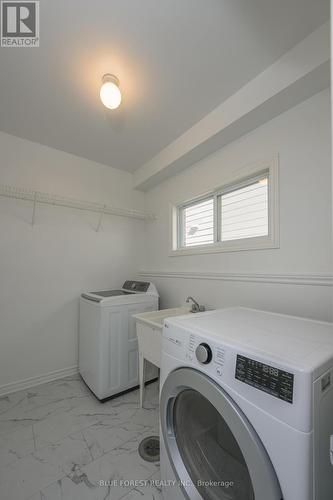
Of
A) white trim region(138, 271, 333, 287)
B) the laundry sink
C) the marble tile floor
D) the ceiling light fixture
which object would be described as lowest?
the marble tile floor

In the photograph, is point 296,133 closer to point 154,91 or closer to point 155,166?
point 154,91

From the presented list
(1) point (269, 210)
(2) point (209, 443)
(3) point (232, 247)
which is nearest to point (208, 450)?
(2) point (209, 443)

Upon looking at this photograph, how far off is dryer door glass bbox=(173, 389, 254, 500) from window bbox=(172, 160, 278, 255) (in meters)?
1.07

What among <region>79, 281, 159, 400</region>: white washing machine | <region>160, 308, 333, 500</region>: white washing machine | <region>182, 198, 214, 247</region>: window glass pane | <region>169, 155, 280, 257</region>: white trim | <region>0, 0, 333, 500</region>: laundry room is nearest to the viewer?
<region>160, 308, 333, 500</region>: white washing machine

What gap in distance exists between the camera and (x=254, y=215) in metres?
1.69

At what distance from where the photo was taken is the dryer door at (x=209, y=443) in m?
0.61

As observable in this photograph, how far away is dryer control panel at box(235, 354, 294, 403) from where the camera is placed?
57 cm

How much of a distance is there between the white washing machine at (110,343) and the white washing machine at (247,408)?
933 mm

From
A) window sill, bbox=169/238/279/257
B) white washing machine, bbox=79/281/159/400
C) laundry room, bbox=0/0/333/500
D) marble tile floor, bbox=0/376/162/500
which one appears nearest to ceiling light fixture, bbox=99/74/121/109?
laundry room, bbox=0/0/333/500

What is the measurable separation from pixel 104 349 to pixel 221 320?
1.17m

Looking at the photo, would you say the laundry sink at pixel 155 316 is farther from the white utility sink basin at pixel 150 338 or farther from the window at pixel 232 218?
the window at pixel 232 218

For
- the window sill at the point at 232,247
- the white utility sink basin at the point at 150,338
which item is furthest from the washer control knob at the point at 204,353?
the window sill at the point at 232,247

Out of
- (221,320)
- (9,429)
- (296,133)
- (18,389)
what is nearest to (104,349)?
(9,429)

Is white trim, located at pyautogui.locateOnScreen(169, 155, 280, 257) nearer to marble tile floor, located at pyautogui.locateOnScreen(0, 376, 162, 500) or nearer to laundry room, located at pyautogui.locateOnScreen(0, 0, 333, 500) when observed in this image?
laundry room, located at pyautogui.locateOnScreen(0, 0, 333, 500)
